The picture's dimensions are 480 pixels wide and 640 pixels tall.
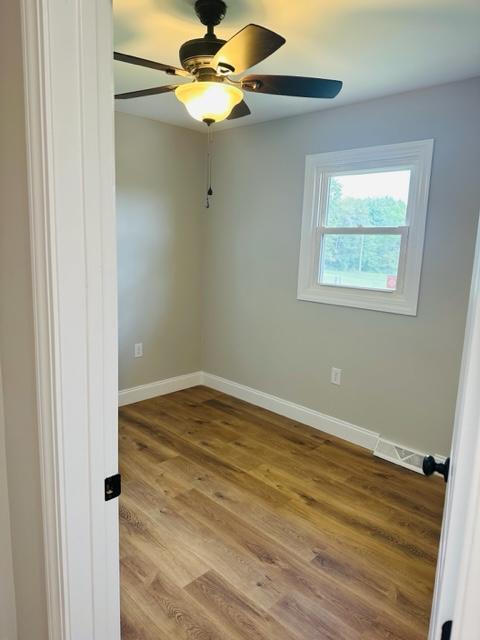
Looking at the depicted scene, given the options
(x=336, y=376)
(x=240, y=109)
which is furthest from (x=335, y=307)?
(x=240, y=109)

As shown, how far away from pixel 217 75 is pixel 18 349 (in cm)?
142

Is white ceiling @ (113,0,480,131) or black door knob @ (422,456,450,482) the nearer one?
black door knob @ (422,456,450,482)

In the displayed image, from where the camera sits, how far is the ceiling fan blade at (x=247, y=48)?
1.45 metres

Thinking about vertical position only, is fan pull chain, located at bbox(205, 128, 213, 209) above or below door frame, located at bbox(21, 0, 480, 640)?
above

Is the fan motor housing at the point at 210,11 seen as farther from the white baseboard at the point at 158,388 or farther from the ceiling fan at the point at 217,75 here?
the white baseboard at the point at 158,388

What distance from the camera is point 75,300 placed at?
829 mm

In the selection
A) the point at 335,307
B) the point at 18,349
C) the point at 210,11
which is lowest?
the point at 335,307

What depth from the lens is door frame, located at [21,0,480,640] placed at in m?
0.76

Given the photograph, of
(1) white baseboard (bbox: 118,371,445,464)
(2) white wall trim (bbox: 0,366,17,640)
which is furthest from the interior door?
(1) white baseboard (bbox: 118,371,445,464)

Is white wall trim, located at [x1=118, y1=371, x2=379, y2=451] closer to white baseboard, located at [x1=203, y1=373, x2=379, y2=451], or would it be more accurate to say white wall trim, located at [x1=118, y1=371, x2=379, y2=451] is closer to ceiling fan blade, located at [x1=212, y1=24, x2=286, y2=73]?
white baseboard, located at [x1=203, y1=373, x2=379, y2=451]

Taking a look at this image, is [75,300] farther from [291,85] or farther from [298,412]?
[298,412]

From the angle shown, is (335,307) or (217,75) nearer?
(217,75)

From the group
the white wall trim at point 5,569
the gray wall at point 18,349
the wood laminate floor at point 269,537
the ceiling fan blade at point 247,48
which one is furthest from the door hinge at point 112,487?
the ceiling fan blade at point 247,48

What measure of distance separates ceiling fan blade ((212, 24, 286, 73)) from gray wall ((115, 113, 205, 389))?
6.65 feet
